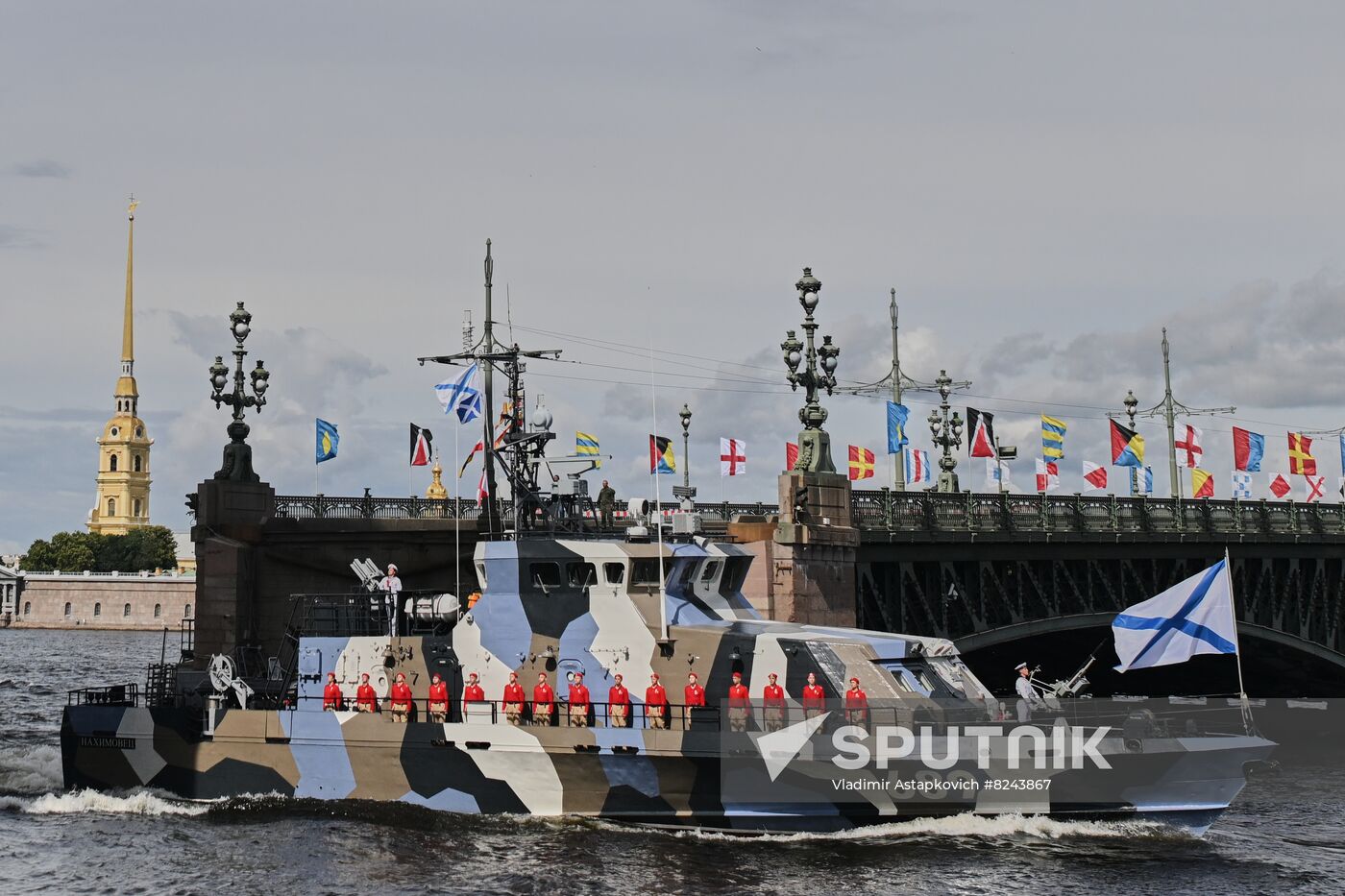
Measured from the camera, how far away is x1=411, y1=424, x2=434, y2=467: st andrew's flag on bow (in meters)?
44.1

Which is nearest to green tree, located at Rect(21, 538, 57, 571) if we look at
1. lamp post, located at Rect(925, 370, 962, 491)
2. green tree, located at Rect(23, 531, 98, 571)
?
green tree, located at Rect(23, 531, 98, 571)

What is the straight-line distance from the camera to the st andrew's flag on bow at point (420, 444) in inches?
1735

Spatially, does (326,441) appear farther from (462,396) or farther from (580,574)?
(580,574)

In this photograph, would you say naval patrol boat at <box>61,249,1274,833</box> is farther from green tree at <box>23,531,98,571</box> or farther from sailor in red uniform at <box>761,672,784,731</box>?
green tree at <box>23,531,98,571</box>

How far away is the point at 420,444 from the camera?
44188mm

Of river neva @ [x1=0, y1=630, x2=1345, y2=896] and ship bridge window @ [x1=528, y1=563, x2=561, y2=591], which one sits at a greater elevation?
ship bridge window @ [x1=528, y1=563, x2=561, y2=591]

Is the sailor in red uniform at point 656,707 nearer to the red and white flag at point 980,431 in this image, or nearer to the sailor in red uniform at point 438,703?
the sailor in red uniform at point 438,703

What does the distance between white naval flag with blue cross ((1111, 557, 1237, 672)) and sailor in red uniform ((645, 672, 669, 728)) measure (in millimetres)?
8339

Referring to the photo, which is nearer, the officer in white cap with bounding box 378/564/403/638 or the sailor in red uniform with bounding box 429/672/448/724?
the sailor in red uniform with bounding box 429/672/448/724

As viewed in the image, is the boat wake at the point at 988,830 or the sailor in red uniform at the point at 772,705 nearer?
the boat wake at the point at 988,830

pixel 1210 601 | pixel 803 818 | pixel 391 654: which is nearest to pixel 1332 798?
pixel 1210 601

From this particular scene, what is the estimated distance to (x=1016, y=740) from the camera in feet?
84.8

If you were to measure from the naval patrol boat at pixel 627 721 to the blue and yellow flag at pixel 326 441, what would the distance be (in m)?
12.6
